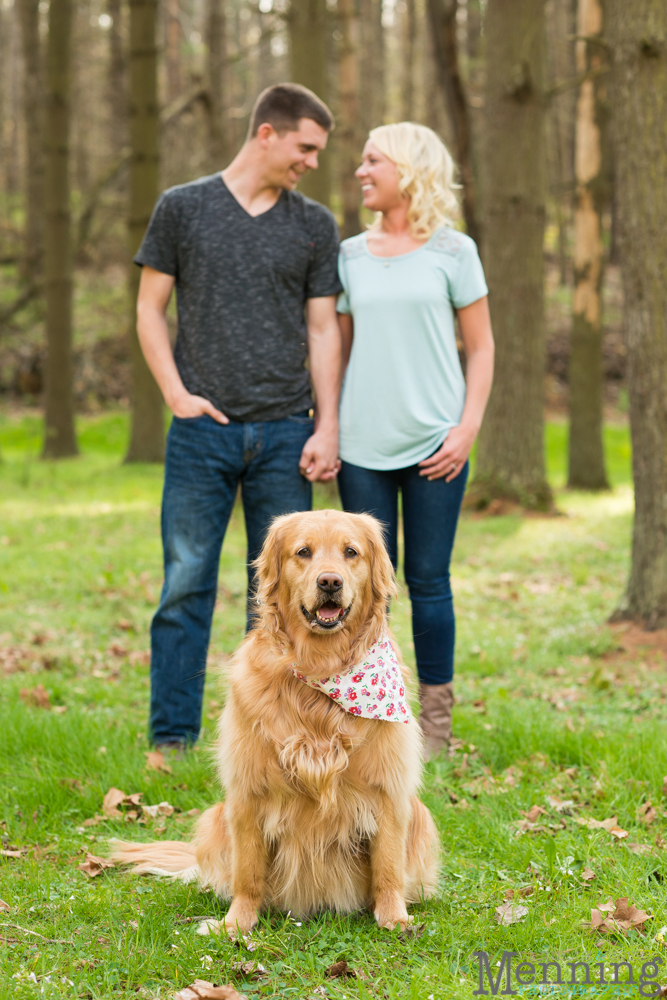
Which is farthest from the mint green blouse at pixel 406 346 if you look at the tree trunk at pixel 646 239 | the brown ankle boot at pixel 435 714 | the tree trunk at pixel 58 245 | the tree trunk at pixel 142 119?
the tree trunk at pixel 58 245

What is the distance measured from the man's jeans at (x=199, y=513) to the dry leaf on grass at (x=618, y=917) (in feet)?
6.06

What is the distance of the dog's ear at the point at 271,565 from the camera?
2.85 metres

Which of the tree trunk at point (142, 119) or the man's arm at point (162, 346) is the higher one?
the tree trunk at point (142, 119)

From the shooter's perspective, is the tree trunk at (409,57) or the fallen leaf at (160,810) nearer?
the fallen leaf at (160,810)

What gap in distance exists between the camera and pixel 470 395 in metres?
3.69

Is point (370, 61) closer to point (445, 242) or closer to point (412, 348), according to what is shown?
point (445, 242)

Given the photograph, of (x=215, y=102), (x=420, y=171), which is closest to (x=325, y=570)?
(x=420, y=171)

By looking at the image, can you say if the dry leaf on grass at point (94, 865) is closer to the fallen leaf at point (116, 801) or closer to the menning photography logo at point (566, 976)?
the fallen leaf at point (116, 801)

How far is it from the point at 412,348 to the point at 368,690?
146cm

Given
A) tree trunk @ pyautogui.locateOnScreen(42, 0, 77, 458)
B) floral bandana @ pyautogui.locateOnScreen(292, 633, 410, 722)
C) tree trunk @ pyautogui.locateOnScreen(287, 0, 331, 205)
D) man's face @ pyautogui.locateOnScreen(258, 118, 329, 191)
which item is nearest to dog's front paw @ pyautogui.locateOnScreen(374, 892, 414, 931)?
floral bandana @ pyautogui.locateOnScreen(292, 633, 410, 722)

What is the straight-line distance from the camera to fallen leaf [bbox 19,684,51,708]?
15.3ft

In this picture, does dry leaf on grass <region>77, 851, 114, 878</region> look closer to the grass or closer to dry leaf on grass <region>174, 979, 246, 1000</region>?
the grass

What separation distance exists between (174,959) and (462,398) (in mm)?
2314

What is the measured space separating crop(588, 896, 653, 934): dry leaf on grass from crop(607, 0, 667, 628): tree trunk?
9.76 feet
